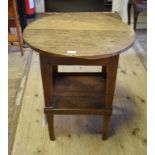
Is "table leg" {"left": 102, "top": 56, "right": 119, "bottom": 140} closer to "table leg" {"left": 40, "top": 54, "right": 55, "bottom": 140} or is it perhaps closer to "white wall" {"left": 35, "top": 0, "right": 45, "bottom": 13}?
"table leg" {"left": 40, "top": 54, "right": 55, "bottom": 140}

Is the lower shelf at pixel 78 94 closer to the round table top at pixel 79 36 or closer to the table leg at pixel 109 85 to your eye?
the table leg at pixel 109 85

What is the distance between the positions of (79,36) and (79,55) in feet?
0.80

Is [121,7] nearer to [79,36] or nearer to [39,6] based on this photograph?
[39,6]

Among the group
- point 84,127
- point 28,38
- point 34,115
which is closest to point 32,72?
point 34,115

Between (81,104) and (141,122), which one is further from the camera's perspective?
(141,122)

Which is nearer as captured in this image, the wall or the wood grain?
the wood grain

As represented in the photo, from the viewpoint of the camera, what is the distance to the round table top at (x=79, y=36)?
3.77 ft

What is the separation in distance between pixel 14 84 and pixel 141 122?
3.84ft

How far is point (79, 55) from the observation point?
1.11m

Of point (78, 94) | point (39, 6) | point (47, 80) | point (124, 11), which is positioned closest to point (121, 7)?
point (124, 11)

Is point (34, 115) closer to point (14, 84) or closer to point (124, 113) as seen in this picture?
point (14, 84)

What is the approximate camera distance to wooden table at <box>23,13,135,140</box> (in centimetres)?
117

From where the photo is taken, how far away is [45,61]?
48.6 inches

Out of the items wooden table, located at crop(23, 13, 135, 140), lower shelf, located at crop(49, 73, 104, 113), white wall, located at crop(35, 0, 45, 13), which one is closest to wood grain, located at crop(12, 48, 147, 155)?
wooden table, located at crop(23, 13, 135, 140)
